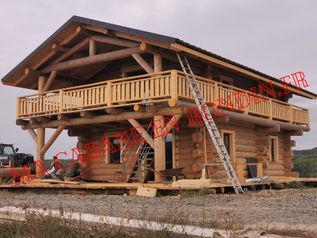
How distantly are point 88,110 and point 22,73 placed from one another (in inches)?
230

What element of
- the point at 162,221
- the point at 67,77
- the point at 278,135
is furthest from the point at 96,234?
the point at 278,135

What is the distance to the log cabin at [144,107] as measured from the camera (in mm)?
14625

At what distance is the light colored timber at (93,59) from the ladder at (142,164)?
3.02m

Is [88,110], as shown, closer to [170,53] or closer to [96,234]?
[170,53]

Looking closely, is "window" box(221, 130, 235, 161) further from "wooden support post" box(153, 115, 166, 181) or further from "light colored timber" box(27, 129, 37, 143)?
"light colored timber" box(27, 129, 37, 143)

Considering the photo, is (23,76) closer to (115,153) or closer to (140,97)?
(115,153)

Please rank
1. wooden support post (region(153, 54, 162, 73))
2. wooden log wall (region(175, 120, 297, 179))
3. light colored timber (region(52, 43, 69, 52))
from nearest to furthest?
1. wooden support post (region(153, 54, 162, 73))
2. wooden log wall (region(175, 120, 297, 179))
3. light colored timber (region(52, 43, 69, 52))

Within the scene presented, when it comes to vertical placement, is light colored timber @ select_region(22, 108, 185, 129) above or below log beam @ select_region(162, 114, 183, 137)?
above

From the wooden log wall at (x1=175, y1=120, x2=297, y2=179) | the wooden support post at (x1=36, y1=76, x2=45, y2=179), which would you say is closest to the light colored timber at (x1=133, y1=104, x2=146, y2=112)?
the wooden log wall at (x1=175, y1=120, x2=297, y2=179)

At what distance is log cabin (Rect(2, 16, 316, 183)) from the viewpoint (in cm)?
1462

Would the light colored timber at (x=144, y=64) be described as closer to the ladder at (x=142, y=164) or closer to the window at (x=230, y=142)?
the ladder at (x=142, y=164)

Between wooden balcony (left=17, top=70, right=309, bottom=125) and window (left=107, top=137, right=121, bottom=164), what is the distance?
3242 mm

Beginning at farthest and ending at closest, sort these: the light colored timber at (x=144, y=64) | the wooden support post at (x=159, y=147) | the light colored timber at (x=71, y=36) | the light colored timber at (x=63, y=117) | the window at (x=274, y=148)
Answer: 1. the window at (x=274, y=148)
2. the light colored timber at (x=71, y=36)
3. the light colored timber at (x=63, y=117)
4. the light colored timber at (x=144, y=64)
5. the wooden support post at (x=159, y=147)

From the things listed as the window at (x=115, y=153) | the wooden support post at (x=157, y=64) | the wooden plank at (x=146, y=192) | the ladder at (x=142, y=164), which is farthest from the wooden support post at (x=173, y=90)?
the window at (x=115, y=153)
